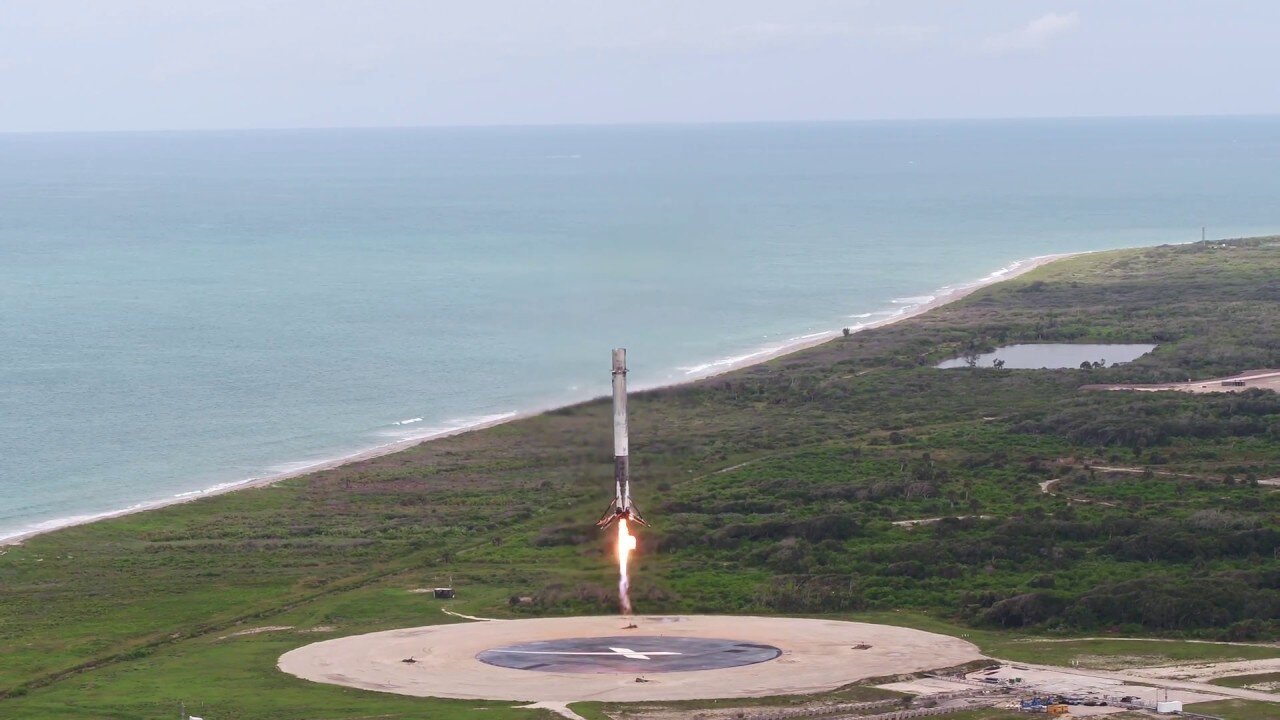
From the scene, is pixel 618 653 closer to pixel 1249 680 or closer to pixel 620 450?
pixel 620 450

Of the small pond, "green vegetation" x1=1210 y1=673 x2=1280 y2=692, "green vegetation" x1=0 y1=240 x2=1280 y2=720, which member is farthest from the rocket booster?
the small pond

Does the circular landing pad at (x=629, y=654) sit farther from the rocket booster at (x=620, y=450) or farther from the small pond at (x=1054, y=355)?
the small pond at (x=1054, y=355)

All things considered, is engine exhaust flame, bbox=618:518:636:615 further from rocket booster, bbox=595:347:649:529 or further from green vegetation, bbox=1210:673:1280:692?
green vegetation, bbox=1210:673:1280:692

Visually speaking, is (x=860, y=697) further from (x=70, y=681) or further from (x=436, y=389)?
(x=436, y=389)

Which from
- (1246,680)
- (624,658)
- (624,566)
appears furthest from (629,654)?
(1246,680)

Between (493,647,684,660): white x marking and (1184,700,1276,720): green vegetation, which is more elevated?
(493,647,684,660): white x marking

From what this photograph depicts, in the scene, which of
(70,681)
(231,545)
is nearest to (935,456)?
(231,545)
